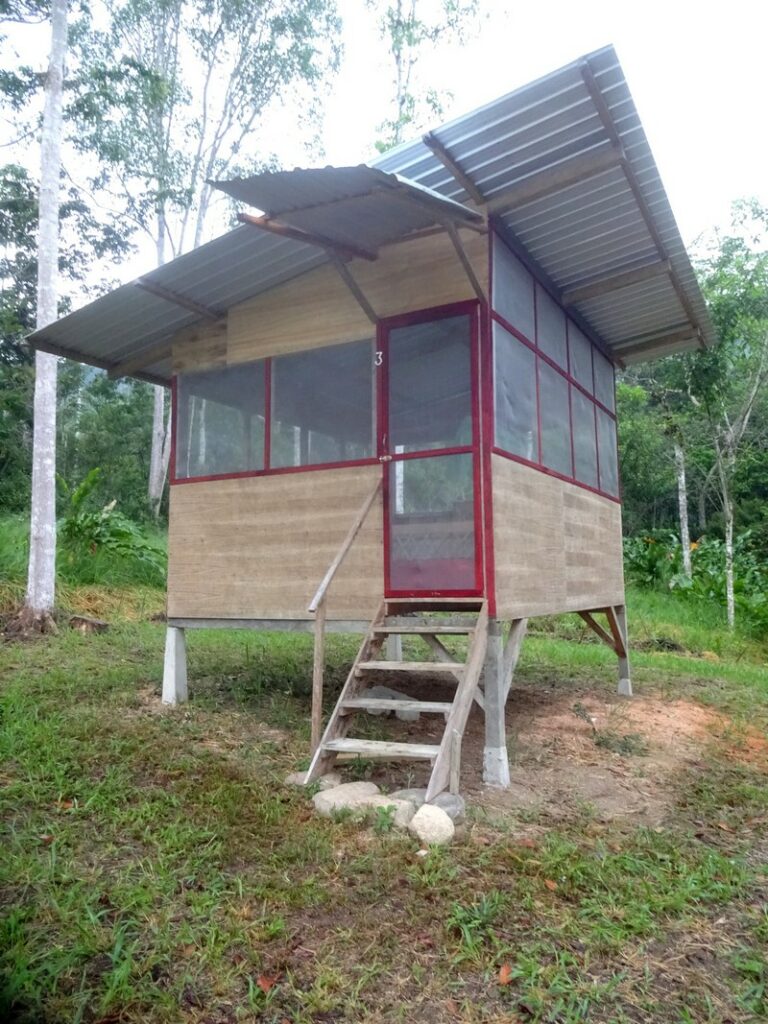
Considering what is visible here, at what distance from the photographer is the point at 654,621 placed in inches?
491

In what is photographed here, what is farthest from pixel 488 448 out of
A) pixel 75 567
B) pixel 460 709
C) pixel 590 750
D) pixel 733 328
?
pixel 733 328

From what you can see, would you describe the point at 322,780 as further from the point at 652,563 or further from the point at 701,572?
the point at 701,572

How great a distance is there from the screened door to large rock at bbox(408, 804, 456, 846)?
1.44 meters

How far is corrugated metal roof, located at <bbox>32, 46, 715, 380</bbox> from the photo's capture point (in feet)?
13.0

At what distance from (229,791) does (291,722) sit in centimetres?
149

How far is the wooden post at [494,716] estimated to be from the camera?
4.53 m

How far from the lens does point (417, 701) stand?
4688 mm

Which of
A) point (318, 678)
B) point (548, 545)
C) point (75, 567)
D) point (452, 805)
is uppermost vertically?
point (548, 545)

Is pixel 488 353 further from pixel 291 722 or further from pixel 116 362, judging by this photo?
pixel 116 362

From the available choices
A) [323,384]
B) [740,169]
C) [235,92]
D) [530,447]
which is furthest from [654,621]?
[235,92]

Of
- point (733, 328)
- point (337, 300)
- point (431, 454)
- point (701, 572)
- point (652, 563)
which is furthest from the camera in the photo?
point (652, 563)

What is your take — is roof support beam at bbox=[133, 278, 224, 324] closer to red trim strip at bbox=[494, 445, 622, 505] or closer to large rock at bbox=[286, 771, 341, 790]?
red trim strip at bbox=[494, 445, 622, 505]

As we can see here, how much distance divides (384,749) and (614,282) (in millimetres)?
4259

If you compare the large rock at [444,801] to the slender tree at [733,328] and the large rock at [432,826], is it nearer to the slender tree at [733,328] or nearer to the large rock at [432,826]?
the large rock at [432,826]
